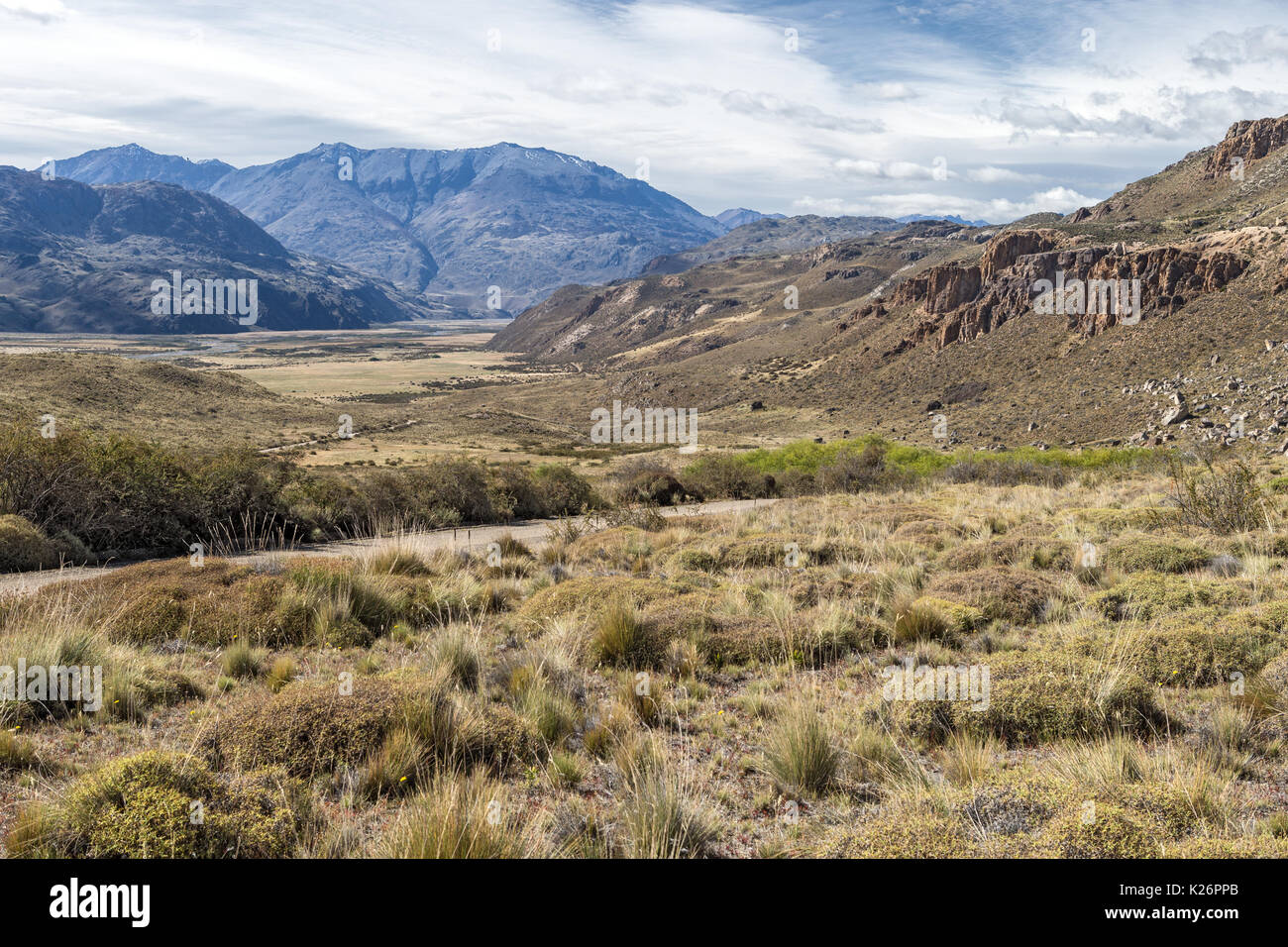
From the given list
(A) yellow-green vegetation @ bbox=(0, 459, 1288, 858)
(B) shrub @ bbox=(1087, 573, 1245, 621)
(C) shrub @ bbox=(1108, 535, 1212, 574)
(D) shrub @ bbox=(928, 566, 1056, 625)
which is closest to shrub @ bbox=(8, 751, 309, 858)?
(A) yellow-green vegetation @ bbox=(0, 459, 1288, 858)

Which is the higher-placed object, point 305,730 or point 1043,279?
point 1043,279

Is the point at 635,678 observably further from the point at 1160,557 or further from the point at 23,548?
the point at 23,548

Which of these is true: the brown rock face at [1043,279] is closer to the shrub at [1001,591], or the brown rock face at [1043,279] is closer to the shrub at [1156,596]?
the shrub at [1156,596]

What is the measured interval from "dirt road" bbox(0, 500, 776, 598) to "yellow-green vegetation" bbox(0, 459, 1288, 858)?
1.16 m

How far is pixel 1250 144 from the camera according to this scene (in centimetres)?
7694

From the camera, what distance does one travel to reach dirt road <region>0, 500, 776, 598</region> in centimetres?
951

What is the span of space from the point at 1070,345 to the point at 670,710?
211 ft

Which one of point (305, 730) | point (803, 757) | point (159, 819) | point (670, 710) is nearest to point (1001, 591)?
point (670, 710)

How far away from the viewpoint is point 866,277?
134750 millimetres

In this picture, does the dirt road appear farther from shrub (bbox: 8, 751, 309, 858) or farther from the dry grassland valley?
shrub (bbox: 8, 751, 309, 858)

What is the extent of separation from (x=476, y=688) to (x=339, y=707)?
1.36m
